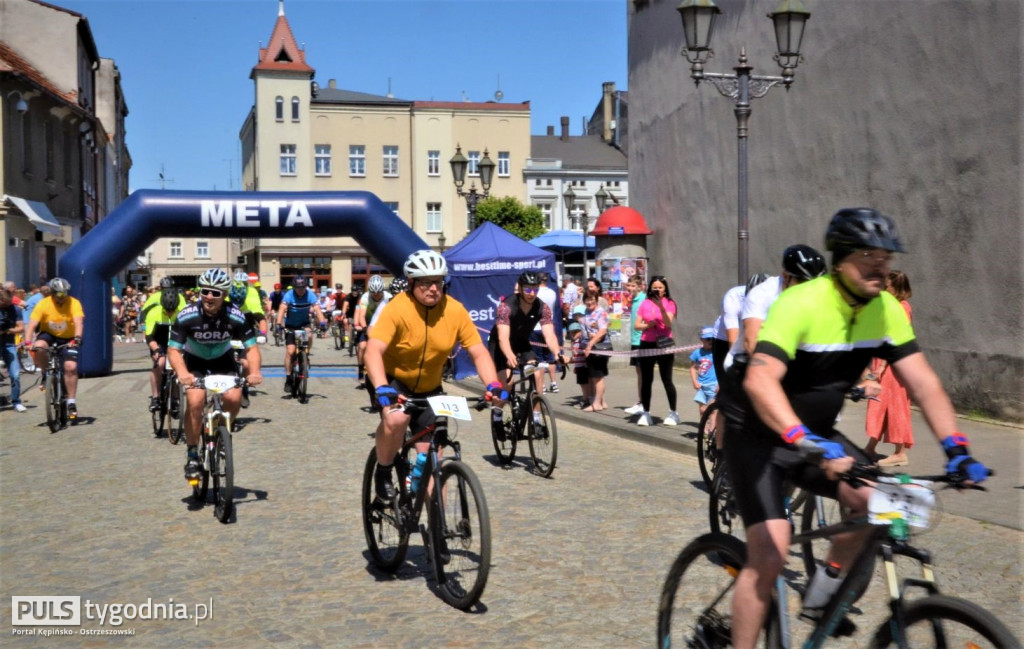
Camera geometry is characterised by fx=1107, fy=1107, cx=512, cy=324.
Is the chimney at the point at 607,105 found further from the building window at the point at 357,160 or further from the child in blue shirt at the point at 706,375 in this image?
the child in blue shirt at the point at 706,375

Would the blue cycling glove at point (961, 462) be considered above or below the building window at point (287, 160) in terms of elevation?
below

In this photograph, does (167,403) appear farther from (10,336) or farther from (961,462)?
(961,462)

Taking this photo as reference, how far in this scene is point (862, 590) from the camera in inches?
140

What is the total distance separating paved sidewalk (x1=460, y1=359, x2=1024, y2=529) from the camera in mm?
7965

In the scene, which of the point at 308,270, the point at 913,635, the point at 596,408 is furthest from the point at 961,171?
the point at 308,270

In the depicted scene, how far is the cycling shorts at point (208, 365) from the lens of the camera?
8891mm

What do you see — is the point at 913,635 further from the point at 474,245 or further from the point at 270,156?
the point at 270,156

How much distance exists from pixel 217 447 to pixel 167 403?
4.91m

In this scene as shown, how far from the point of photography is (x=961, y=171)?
13.0m

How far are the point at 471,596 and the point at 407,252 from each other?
16865 millimetres

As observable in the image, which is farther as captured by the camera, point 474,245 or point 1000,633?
point 474,245

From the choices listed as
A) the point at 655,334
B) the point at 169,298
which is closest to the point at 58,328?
the point at 169,298

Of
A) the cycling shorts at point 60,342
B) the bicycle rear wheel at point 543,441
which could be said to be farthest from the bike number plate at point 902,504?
the cycling shorts at point 60,342

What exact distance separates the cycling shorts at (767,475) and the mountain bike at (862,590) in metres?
0.14
